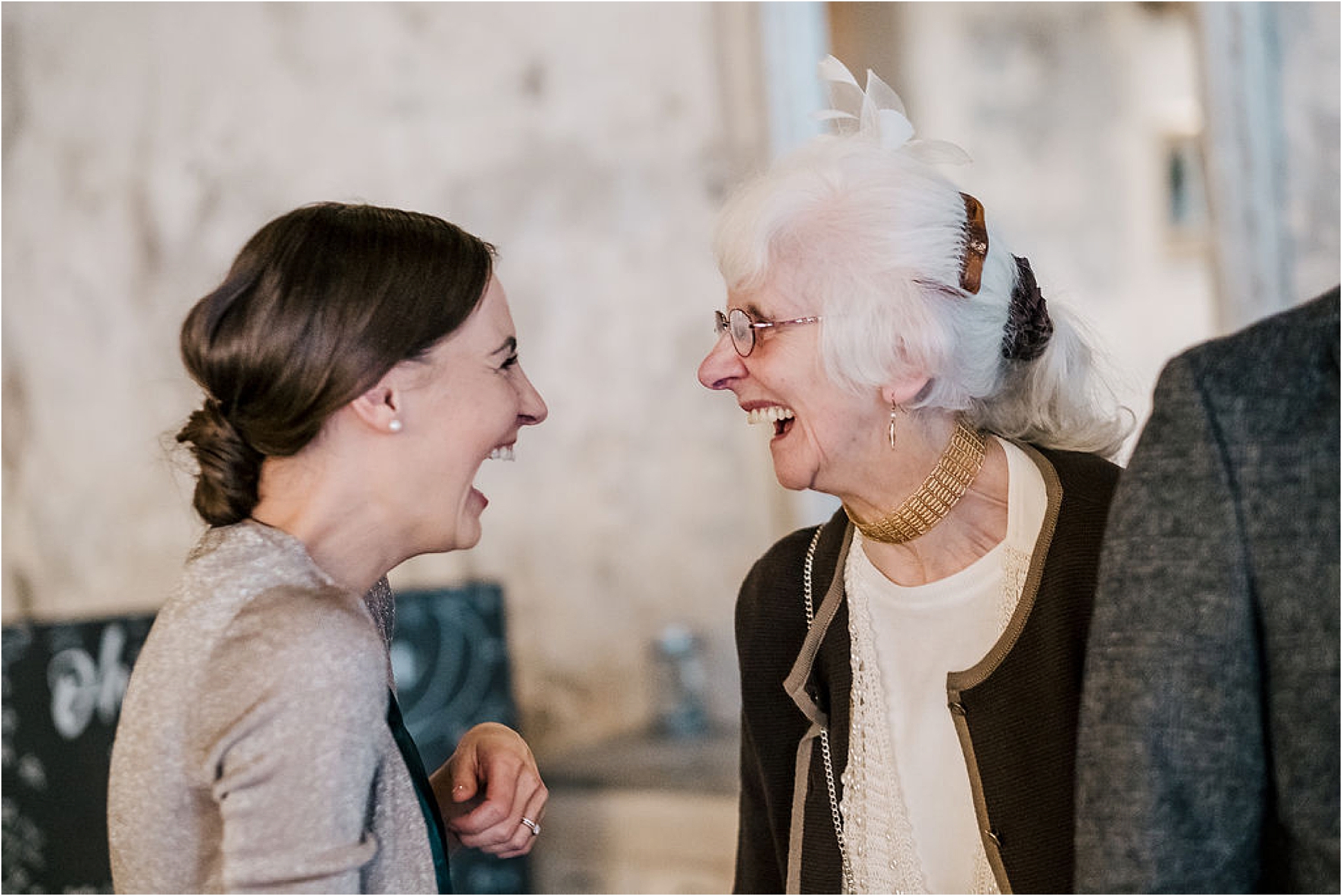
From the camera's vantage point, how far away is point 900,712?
1754mm

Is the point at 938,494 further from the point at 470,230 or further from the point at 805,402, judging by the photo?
the point at 470,230

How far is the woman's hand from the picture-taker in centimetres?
144

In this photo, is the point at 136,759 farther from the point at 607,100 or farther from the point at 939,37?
the point at 939,37

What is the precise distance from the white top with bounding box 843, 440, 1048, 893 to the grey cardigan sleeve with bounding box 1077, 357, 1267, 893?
1.70 feet

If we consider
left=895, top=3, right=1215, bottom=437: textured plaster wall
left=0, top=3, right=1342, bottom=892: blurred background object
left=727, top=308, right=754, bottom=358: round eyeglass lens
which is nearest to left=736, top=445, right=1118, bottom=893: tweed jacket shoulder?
Answer: left=727, top=308, right=754, bottom=358: round eyeglass lens

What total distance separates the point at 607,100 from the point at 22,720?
216cm

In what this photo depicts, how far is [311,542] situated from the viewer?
1269mm

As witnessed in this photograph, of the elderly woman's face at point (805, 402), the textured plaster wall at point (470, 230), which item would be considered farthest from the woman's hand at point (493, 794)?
the textured plaster wall at point (470, 230)

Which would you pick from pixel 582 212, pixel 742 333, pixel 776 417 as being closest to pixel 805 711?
pixel 776 417

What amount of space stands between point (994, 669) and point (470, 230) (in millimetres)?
2364

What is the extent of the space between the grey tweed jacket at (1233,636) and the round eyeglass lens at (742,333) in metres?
0.68

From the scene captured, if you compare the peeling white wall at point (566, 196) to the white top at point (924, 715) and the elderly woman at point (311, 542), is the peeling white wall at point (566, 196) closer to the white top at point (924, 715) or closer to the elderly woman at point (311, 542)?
the white top at point (924, 715)

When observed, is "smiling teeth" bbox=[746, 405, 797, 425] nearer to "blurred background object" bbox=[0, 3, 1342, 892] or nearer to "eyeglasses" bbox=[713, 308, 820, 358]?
"eyeglasses" bbox=[713, 308, 820, 358]

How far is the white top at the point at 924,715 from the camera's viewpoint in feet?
5.49
